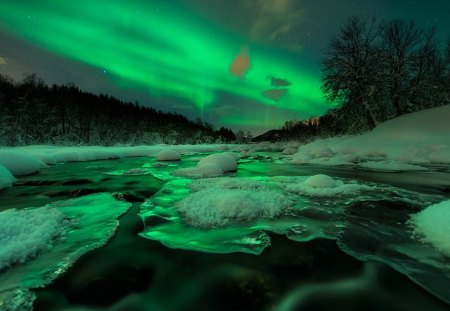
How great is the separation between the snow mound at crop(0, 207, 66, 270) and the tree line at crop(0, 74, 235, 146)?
134ft

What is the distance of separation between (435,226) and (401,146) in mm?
11876

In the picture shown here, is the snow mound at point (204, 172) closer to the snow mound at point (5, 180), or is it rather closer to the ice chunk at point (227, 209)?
the ice chunk at point (227, 209)

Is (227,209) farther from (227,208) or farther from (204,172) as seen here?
(204,172)

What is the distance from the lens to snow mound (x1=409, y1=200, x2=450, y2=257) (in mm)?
2254

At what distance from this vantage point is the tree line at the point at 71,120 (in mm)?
42219

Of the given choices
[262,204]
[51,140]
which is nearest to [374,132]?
[262,204]

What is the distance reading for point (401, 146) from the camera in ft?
40.6

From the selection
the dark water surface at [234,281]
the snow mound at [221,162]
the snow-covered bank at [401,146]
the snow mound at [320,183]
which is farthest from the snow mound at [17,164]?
the snow-covered bank at [401,146]

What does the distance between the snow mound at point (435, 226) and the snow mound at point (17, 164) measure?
996cm

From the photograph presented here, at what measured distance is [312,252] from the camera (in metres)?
2.24

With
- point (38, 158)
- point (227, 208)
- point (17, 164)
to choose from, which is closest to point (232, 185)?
point (227, 208)

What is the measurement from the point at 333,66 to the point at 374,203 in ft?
57.1

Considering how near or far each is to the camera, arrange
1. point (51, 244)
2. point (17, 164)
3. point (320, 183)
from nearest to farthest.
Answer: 1. point (51, 244)
2. point (320, 183)
3. point (17, 164)

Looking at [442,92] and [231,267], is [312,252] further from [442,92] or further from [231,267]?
[442,92]
